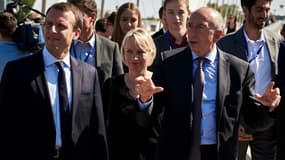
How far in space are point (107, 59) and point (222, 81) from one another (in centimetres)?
133

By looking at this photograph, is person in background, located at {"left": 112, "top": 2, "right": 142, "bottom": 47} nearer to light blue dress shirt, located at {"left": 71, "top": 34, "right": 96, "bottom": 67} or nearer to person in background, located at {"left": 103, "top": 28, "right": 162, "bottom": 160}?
light blue dress shirt, located at {"left": 71, "top": 34, "right": 96, "bottom": 67}

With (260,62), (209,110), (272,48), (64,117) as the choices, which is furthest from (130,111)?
(272,48)

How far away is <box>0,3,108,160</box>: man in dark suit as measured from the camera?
327 cm

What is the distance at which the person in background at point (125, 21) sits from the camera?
18.2 feet

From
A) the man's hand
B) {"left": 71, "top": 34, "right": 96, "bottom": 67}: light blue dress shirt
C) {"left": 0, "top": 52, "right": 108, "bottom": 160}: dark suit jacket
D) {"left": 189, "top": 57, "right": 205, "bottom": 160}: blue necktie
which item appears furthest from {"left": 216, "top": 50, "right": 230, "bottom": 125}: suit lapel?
{"left": 71, "top": 34, "right": 96, "bottom": 67}: light blue dress shirt

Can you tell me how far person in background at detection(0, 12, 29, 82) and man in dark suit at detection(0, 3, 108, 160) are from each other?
1.61 meters

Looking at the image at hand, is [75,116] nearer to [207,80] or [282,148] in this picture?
[207,80]

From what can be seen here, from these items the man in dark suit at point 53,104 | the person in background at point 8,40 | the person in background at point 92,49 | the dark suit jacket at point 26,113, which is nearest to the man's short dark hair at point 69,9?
the man in dark suit at point 53,104

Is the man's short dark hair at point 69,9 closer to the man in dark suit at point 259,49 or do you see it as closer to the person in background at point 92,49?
the person in background at point 92,49

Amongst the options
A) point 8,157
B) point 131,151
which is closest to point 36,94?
point 8,157

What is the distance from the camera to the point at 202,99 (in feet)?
12.1

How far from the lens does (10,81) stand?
329 cm

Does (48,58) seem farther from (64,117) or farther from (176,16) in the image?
(176,16)

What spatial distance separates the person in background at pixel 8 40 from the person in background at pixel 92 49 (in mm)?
598
